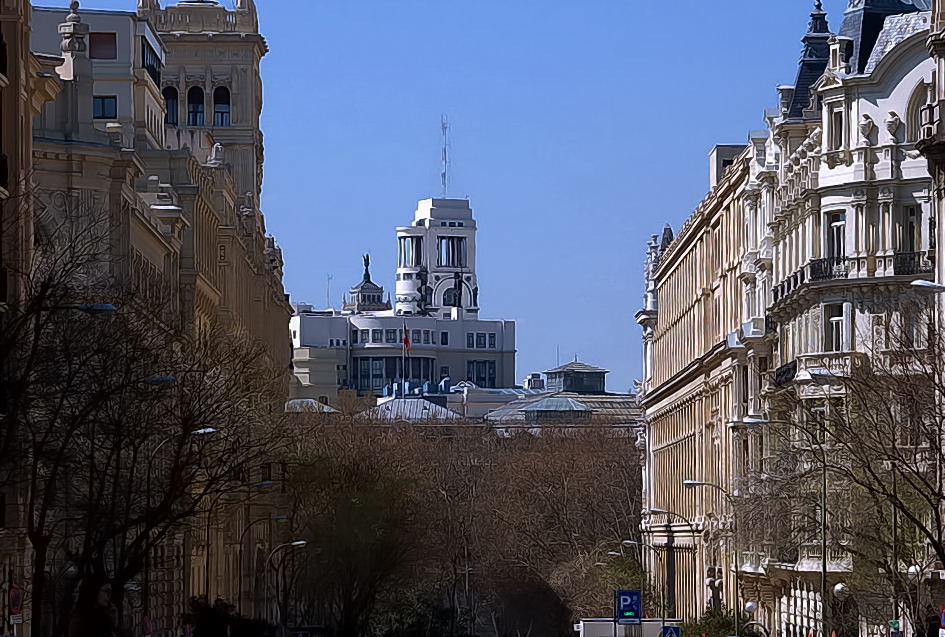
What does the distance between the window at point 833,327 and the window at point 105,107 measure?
2993 centimetres

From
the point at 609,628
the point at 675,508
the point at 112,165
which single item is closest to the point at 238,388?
the point at 112,165

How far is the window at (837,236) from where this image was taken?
82.4 m

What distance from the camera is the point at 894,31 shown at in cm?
8231

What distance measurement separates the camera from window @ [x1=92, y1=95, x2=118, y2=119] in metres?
99.4

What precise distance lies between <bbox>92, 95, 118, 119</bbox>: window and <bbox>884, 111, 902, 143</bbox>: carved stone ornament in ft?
103

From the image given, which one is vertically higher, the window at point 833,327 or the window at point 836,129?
the window at point 836,129

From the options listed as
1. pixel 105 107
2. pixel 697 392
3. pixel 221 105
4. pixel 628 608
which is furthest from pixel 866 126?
pixel 221 105

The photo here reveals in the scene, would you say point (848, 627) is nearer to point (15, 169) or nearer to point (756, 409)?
point (756, 409)

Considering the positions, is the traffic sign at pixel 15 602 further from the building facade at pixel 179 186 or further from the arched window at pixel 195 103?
the arched window at pixel 195 103

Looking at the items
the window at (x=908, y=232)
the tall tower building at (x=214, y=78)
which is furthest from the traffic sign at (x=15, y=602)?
the tall tower building at (x=214, y=78)

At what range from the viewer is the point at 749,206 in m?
101

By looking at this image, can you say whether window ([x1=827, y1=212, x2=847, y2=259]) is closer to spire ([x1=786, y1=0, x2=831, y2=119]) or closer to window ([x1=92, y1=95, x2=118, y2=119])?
spire ([x1=786, y1=0, x2=831, y2=119])

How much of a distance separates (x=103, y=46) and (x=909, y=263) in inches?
1415

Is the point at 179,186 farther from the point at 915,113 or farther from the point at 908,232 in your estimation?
the point at 915,113
